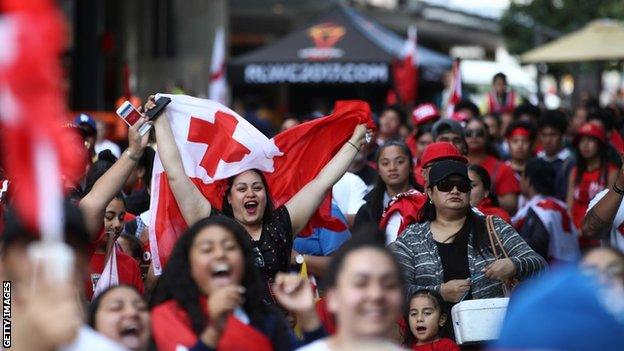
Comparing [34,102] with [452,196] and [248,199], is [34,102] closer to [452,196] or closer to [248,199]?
[248,199]

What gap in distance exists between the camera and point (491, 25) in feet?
152

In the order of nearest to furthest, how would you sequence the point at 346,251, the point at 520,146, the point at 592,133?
the point at 346,251, the point at 592,133, the point at 520,146

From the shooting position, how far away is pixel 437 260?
330 inches

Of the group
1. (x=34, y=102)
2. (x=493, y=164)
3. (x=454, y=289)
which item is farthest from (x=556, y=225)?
(x=34, y=102)

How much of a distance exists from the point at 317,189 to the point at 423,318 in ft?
2.95

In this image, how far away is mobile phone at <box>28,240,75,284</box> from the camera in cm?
450

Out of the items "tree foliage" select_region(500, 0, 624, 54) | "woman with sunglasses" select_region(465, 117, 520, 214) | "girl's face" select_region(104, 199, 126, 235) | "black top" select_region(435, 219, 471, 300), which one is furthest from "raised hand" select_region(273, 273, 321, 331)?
"tree foliage" select_region(500, 0, 624, 54)

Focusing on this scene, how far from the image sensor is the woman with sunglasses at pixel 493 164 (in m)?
12.1

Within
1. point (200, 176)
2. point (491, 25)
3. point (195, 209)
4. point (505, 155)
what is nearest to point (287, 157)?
point (200, 176)

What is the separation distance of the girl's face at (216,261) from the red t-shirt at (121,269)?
6.65ft

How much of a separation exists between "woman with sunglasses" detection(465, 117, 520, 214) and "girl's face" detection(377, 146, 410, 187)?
4.98 feet

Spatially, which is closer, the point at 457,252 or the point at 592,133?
the point at 457,252

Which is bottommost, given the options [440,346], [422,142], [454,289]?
[440,346]

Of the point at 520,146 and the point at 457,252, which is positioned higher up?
the point at 520,146
